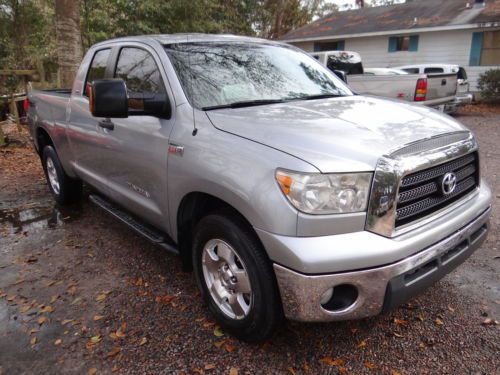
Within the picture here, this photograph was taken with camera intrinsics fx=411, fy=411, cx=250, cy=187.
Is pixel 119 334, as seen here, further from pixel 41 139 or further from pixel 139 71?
pixel 41 139

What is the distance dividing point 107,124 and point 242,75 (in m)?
1.26

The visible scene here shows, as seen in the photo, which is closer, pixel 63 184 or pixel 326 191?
pixel 326 191

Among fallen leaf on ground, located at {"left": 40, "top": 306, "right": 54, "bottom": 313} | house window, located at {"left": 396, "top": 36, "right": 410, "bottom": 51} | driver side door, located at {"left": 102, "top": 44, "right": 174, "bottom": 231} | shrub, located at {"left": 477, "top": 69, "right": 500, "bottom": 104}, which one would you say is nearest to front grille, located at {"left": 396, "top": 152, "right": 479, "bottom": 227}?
driver side door, located at {"left": 102, "top": 44, "right": 174, "bottom": 231}

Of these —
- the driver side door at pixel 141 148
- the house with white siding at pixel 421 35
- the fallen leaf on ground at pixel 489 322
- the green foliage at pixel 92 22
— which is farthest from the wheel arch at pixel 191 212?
the house with white siding at pixel 421 35

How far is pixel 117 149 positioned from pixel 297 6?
28.9 m

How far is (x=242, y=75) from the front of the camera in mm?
3145

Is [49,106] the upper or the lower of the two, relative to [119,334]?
upper

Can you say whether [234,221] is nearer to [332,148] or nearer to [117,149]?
[332,148]

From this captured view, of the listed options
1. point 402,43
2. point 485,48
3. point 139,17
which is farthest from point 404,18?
point 139,17

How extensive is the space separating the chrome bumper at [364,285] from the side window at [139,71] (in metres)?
1.74

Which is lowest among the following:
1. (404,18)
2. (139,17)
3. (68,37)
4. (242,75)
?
(242,75)

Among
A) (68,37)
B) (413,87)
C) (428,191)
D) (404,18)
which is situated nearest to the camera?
(428,191)

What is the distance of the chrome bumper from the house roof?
17845mm

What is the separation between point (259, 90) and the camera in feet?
10.2
